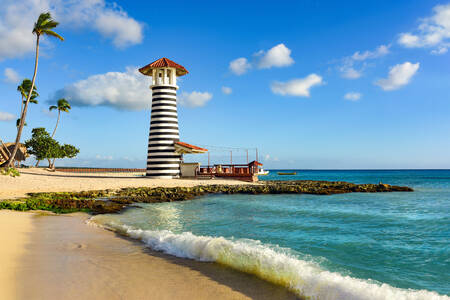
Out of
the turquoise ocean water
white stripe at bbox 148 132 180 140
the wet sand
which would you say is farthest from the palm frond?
the wet sand

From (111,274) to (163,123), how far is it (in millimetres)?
28190

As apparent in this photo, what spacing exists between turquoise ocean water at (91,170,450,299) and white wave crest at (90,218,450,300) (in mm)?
15

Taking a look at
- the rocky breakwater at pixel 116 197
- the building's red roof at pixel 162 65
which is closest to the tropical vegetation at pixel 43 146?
the building's red roof at pixel 162 65

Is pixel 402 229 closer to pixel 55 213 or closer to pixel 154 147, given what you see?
pixel 55 213

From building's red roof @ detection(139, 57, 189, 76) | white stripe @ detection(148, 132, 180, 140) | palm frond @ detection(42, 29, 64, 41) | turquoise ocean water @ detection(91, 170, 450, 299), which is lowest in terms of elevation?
turquoise ocean water @ detection(91, 170, 450, 299)

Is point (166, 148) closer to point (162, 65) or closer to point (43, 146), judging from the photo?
point (162, 65)

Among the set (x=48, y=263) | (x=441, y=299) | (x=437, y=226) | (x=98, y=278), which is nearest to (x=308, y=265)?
(x=441, y=299)

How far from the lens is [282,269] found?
572 centimetres

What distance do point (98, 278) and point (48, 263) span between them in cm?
146

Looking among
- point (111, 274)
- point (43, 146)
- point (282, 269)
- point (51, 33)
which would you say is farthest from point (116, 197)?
point (43, 146)

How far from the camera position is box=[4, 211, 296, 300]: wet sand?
4750mm

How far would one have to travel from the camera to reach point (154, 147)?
32.8 metres

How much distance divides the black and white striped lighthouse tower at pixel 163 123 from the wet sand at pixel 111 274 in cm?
2453

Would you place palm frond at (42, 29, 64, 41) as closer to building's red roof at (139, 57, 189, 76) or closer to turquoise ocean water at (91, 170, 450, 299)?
building's red roof at (139, 57, 189, 76)
